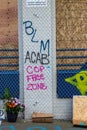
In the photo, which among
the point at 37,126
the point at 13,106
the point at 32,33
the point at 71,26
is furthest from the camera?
the point at 71,26

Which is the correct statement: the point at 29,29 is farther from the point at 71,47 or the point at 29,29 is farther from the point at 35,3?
the point at 71,47

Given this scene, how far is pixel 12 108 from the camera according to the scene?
874 cm

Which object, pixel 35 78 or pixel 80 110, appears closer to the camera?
pixel 80 110

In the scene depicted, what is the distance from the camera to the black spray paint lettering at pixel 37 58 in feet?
29.2

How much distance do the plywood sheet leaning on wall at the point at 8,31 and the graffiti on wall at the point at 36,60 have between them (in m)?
0.31

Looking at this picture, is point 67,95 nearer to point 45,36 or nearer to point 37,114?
point 37,114

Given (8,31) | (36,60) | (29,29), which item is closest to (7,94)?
(36,60)

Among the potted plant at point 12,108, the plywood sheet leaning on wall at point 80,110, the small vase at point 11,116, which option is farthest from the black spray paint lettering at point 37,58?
the small vase at point 11,116

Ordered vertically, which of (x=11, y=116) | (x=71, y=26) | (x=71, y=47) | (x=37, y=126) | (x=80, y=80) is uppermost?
(x=71, y=26)

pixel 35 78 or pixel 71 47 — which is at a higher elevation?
pixel 71 47

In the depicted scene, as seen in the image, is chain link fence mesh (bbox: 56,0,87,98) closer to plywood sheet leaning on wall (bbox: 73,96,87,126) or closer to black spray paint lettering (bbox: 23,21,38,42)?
plywood sheet leaning on wall (bbox: 73,96,87,126)

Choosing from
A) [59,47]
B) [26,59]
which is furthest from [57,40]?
[26,59]

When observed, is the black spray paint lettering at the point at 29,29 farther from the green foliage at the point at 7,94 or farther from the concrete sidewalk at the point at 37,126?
the concrete sidewalk at the point at 37,126

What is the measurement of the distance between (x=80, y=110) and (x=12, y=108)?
59.0 inches
